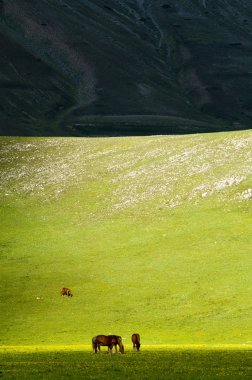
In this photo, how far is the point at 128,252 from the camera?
70.6 meters

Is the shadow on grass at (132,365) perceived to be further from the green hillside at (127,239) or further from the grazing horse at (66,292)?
the grazing horse at (66,292)

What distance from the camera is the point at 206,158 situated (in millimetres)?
92250

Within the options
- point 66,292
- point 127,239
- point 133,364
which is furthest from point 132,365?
point 127,239

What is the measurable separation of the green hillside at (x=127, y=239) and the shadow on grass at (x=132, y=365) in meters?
10.5

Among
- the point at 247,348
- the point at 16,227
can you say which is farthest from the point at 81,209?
the point at 247,348

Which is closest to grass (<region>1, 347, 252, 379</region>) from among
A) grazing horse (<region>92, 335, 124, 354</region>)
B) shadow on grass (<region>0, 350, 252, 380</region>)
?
shadow on grass (<region>0, 350, 252, 380</region>)

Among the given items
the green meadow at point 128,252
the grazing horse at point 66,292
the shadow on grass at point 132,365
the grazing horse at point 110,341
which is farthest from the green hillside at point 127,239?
the shadow on grass at point 132,365

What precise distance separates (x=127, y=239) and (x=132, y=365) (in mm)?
44430

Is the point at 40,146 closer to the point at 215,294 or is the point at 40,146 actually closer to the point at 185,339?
the point at 215,294

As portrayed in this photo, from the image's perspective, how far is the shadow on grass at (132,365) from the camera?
26906 millimetres

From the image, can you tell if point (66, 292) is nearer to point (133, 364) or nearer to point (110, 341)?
point (110, 341)

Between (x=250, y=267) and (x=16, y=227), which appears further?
(x=16, y=227)

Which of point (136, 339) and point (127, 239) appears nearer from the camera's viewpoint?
point (136, 339)

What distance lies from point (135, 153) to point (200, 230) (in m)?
29.9
